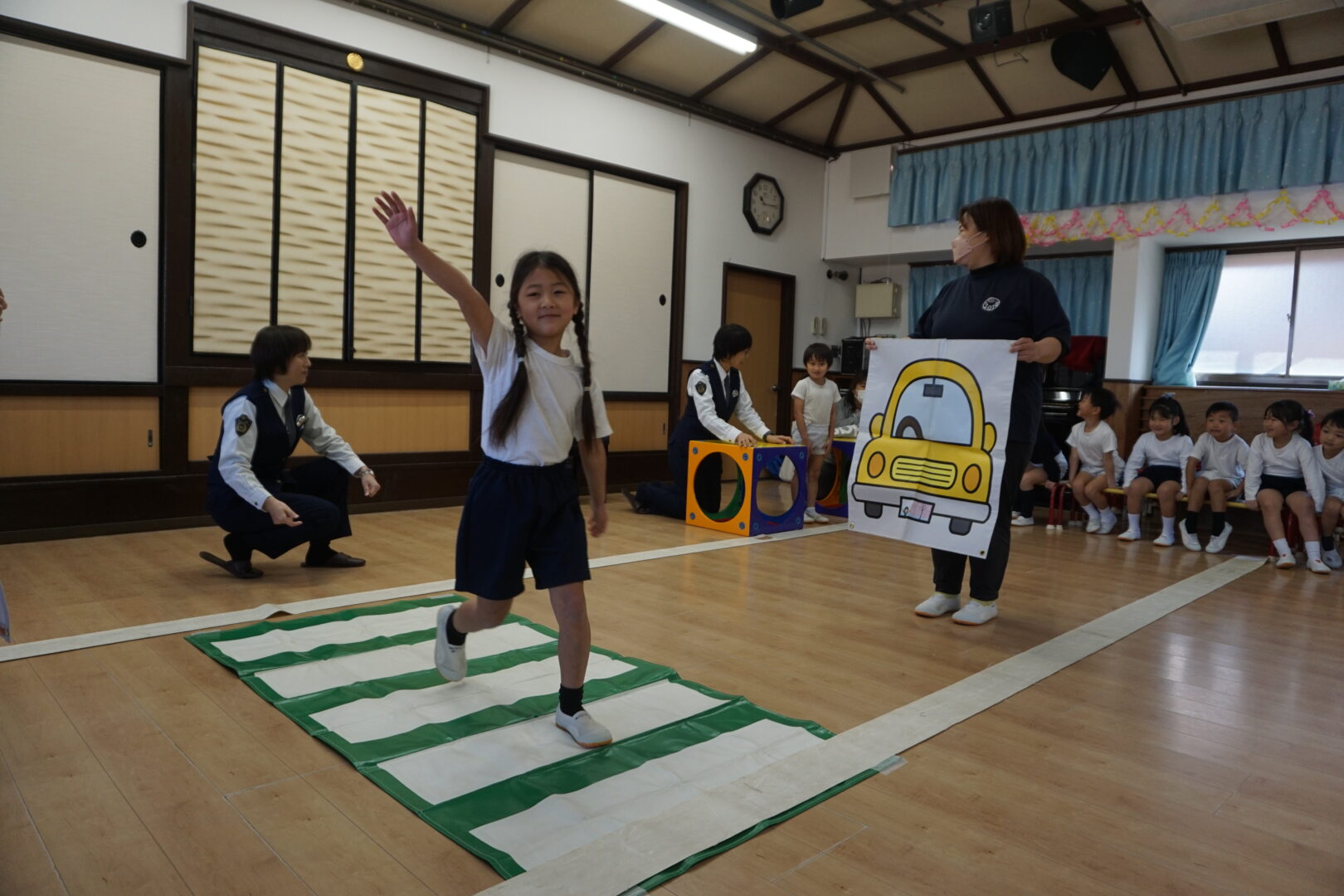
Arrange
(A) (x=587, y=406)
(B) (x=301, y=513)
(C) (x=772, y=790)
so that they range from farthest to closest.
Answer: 1. (B) (x=301, y=513)
2. (A) (x=587, y=406)
3. (C) (x=772, y=790)

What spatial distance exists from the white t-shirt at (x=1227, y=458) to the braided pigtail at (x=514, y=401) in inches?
190

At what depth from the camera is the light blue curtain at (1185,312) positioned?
6.64m

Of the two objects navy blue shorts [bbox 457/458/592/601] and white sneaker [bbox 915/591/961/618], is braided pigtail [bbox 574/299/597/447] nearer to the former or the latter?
navy blue shorts [bbox 457/458/592/601]

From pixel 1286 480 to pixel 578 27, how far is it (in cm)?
518

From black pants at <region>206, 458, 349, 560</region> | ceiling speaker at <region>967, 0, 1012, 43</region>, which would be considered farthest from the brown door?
black pants at <region>206, 458, 349, 560</region>

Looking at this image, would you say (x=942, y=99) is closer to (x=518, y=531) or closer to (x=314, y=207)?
(x=314, y=207)

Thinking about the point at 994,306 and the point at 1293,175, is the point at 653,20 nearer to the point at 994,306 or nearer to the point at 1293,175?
the point at 994,306

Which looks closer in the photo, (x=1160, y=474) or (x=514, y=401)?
(x=514, y=401)

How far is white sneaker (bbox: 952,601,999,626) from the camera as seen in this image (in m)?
3.06

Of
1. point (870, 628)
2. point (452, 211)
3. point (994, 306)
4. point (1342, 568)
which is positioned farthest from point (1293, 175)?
point (452, 211)

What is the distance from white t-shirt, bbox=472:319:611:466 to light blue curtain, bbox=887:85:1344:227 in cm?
614

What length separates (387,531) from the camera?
15.0 feet

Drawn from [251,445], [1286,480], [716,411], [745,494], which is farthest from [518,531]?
A: [1286,480]

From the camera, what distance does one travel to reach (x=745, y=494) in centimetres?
479
